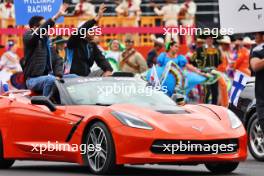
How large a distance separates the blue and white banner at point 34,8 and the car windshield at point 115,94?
5885 millimetres

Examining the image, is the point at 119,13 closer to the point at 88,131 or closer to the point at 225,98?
the point at 225,98

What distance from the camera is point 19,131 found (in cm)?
1505

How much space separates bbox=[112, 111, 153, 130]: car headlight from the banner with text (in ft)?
5.23

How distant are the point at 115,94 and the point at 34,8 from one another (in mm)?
6536

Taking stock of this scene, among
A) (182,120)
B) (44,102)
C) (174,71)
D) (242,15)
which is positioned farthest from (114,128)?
(174,71)

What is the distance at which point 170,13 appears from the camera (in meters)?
35.7

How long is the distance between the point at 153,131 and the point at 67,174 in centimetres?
146

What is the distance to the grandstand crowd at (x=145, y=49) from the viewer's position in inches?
720

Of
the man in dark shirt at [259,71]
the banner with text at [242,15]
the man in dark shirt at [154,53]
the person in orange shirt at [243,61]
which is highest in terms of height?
the banner with text at [242,15]

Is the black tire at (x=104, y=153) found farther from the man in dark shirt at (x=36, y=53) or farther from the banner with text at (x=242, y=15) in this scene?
the man in dark shirt at (x=36, y=53)

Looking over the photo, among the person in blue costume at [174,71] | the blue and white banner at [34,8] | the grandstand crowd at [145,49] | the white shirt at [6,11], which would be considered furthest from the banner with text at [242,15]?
the white shirt at [6,11]

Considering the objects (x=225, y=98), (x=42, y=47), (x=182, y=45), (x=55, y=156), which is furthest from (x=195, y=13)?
(x=55, y=156)

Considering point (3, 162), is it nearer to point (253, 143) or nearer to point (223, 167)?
point (223, 167)

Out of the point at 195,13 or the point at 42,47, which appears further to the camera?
the point at 195,13
